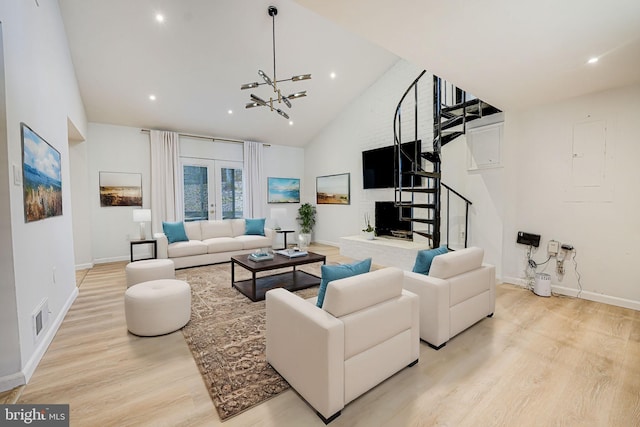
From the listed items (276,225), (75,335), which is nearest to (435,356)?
(75,335)

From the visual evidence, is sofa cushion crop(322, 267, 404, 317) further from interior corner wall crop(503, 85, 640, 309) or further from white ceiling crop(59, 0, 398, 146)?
white ceiling crop(59, 0, 398, 146)

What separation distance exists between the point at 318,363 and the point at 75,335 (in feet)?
8.59

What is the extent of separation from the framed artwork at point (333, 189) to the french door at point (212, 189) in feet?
6.91

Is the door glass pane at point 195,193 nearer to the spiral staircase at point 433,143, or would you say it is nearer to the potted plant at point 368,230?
the potted plant at point 368,230

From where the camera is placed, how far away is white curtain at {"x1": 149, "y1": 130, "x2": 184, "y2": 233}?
589 cm

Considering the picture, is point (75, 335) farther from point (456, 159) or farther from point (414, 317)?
point (456, 159)

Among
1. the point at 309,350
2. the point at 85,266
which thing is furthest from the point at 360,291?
the point at 85,266

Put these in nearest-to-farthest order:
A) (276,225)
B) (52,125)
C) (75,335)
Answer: (75,335), (52,125), (276,225)

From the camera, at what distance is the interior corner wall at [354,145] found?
5.63m

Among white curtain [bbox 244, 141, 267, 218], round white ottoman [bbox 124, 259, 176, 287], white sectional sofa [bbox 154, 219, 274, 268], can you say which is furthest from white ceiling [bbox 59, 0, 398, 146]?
round white ottoman [bbox 124, 259, 176, 287]

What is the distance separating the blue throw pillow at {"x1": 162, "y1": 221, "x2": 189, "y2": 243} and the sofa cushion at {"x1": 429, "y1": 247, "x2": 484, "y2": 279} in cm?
463

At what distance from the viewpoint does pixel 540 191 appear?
3861mm

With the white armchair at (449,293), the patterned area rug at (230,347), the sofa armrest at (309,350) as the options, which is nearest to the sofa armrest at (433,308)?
the white armchair at (449,293)

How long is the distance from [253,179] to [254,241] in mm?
2056
